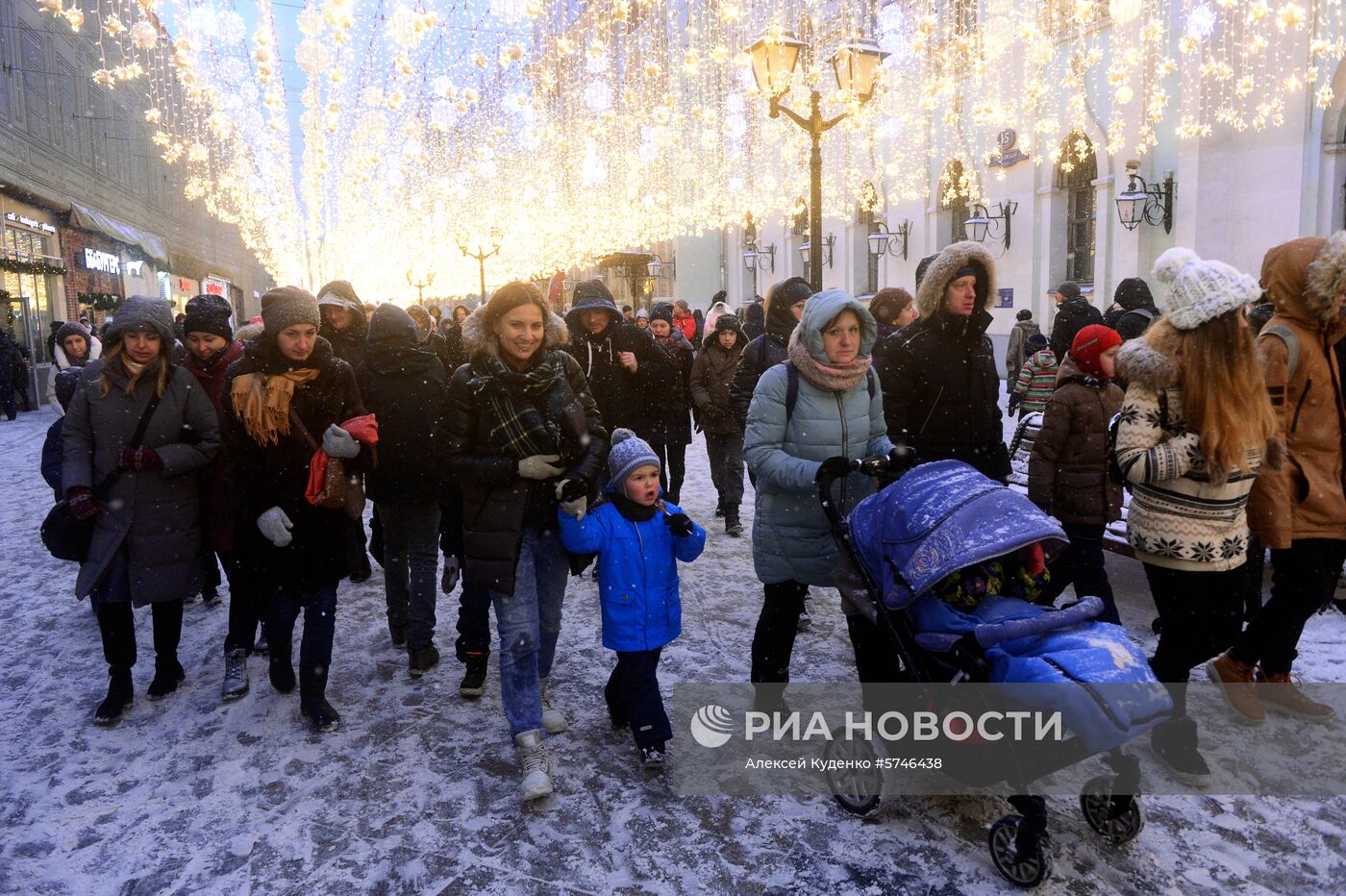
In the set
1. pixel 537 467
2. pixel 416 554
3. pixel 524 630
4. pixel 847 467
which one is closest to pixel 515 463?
pixel 537 467

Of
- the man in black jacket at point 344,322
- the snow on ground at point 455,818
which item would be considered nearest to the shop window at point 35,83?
the man in black jacket at point 344,322

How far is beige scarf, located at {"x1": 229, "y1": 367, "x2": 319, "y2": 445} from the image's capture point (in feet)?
12.7

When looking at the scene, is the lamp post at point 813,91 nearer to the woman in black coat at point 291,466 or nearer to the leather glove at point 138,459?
the woman in black coat at point 291,466

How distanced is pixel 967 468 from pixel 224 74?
52.9 feet

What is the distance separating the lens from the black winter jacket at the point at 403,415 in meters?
4.61

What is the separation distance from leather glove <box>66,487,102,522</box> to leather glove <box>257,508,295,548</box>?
0.83 m

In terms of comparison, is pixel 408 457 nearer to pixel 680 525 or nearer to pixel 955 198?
pixel 680 525

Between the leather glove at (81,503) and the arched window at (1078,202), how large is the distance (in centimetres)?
1906

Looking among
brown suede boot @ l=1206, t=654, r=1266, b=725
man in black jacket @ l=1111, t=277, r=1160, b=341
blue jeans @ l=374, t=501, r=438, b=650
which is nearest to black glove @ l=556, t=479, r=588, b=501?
blue jeans @ l=374, t=501, r=438, b=650

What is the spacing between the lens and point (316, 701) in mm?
4020

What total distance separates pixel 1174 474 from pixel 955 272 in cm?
130

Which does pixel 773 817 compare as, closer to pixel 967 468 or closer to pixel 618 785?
pixel 618 785

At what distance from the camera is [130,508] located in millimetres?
4125

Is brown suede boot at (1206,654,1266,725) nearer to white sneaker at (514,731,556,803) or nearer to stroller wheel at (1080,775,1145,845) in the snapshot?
stroller wheel at (1080,775,1145,845)
